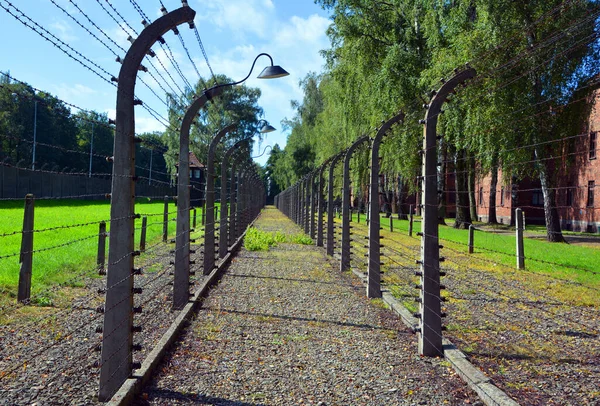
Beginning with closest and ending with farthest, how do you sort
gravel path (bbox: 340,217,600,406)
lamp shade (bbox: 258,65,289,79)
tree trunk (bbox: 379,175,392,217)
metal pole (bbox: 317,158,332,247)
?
gravel path (bbox: 340,217,600,406), lamp shade (bbox: 258,65,289,79), tree trunk (bbox: 379,175,392,217), metal pole (bbox: 317,158,332,247)

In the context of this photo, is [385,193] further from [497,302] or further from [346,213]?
[497,302]

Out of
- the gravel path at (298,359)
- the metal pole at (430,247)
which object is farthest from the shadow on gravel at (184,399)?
the metal pole at (430,247)

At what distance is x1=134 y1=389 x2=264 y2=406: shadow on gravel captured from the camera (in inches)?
155

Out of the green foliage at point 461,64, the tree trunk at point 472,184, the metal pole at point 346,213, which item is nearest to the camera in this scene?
the metal pole at point 346,213

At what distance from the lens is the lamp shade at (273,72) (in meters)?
8.23

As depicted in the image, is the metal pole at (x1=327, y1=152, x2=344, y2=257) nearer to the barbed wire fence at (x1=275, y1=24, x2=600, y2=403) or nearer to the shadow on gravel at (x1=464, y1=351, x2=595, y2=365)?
the barbed wire fence at (x1=275, y1=24, x2=600, y2=403)

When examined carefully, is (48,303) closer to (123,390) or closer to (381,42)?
(123,390)

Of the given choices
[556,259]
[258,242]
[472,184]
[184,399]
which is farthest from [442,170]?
[184,399]

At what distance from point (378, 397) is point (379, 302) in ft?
12.3

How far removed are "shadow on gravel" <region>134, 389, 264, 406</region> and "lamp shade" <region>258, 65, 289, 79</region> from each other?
5.22 meters

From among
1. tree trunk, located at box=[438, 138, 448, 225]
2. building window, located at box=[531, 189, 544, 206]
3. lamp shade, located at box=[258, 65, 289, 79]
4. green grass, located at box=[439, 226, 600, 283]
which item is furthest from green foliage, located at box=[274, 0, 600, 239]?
building window, located at box=[531, 189, 544, 206]

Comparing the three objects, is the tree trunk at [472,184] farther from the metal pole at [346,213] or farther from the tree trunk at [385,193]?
the metal pole at [346,213]

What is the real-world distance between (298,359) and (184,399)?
1.30 m

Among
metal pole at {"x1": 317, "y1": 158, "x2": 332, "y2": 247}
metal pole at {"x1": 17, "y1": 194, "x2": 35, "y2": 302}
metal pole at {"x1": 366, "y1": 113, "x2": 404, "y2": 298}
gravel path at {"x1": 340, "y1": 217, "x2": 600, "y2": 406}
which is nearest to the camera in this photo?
gravel path at {"x1": 340, "y1": 217, "x2": 600, "y2": 406}
